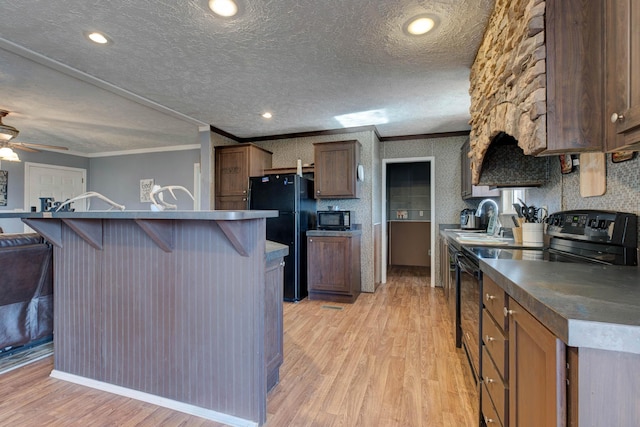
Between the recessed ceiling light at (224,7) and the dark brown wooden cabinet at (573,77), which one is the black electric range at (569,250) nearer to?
the dark brown wooden cabinet at (573,77)

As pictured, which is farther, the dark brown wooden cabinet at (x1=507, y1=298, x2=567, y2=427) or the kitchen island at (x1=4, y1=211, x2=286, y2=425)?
the kitchen island at (x1=4, y1=211, x2=286, y2=425)

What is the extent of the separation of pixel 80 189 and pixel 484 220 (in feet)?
25.6

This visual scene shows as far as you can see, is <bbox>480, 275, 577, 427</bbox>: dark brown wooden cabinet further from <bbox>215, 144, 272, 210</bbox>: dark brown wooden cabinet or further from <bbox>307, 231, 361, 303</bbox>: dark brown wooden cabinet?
<bbox>215, 144, 272, 210</bbox>: dark brown wooden cabinet

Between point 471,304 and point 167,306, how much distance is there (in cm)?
185

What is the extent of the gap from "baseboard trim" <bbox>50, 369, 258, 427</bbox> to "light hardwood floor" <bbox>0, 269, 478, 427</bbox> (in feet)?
0.09

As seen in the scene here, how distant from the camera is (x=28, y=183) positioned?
5.54 m

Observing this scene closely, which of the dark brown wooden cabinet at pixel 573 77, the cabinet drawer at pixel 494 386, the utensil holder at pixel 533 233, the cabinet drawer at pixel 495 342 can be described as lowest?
the cabinet drawer at pixel 494 386

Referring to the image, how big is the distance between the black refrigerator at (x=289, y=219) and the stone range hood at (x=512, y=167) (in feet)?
7.47

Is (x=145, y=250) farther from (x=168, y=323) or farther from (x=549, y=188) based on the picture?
(x=549, y=188)

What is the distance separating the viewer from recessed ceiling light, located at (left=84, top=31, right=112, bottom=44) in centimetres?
203

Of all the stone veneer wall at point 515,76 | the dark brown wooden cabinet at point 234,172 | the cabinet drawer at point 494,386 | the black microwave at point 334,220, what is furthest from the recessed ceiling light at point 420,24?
the dark brown wooden cabinet at point 234,172

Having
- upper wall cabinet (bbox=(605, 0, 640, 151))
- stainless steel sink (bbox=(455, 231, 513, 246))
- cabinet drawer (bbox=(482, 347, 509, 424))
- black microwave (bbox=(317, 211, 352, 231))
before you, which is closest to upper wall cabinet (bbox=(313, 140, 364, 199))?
black microwave (bbox=(317, 211, 352, 231))

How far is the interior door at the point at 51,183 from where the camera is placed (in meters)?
5.57

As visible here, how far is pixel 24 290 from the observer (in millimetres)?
2273
